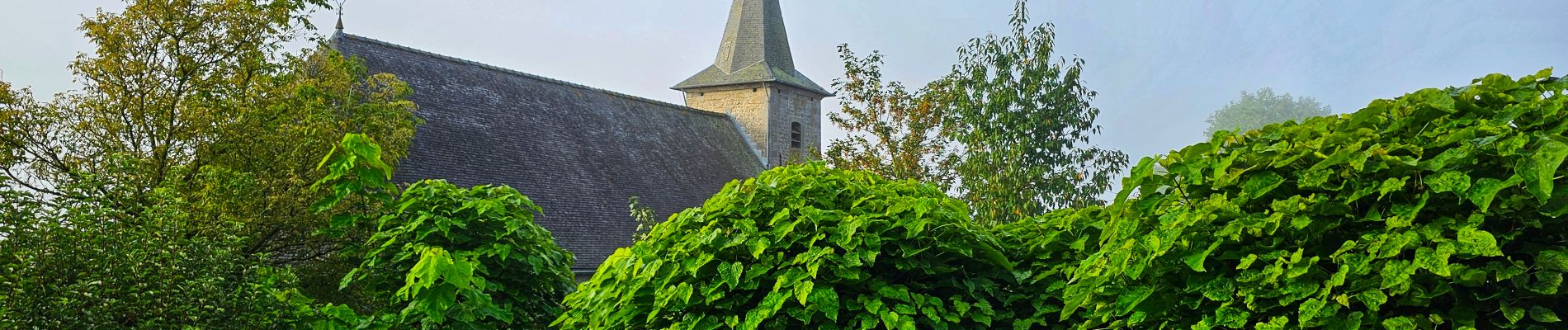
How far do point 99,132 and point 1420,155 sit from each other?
7727 mm

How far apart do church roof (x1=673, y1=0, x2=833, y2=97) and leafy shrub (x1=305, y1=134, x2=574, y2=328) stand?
2770cm

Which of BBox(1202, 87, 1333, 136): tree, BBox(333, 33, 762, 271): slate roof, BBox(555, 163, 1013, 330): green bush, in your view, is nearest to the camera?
BBox(555, 163, 1013, 330): green bush

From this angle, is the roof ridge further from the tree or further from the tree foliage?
the tree

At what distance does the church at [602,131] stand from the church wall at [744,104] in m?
0.04

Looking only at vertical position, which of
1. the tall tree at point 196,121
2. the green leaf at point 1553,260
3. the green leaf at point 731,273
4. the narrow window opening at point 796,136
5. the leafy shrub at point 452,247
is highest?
the narrow window opening at point 796,136

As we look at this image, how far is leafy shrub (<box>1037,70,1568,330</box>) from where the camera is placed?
345cm

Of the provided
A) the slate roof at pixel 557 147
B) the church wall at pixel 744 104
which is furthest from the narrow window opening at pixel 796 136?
the slate roof at pixel 557 147

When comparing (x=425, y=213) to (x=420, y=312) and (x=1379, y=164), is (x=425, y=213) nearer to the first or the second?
(x=420, y=312)

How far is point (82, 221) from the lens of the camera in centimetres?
504

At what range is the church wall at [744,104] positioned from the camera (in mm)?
34375

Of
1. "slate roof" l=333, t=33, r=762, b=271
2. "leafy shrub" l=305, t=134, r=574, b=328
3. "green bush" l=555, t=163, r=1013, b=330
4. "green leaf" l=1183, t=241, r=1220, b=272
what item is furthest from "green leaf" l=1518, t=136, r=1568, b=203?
"slate roof" l=333, t=33, r=762, b=271

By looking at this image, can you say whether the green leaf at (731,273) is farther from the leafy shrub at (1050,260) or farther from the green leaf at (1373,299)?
the green leaf at (1373,299)

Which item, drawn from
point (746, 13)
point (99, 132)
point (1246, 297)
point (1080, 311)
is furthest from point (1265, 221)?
point (746, 13)

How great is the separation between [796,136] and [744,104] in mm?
2145
